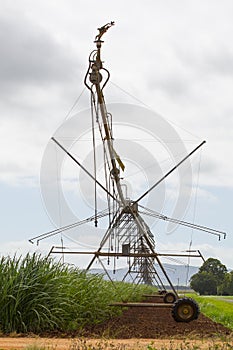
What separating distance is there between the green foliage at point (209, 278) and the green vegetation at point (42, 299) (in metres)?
47.9

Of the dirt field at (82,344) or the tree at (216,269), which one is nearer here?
the dirt field at (82,344)

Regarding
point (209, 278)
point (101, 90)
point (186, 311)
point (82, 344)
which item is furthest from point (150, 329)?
point (209, 278)

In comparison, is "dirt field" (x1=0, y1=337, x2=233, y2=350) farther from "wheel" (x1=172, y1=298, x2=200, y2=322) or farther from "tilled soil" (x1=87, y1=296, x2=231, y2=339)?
"wheel" (x1=172, y1=298, x2=200, y2=322)

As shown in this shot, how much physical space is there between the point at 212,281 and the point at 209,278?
862 mm

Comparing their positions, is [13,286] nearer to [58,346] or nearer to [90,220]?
[58,346]

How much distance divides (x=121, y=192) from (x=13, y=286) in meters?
7.43

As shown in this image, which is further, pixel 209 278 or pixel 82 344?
pixel 209 278

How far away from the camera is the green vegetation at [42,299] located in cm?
1063

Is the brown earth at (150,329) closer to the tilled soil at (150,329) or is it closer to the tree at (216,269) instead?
the tilled soil at (150,329)

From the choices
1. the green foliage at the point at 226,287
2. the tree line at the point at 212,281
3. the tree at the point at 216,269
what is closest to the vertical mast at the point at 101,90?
the tree line at the point at 212,281

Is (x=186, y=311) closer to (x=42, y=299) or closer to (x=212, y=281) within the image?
(x=42, y=299)

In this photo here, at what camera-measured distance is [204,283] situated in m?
66.2

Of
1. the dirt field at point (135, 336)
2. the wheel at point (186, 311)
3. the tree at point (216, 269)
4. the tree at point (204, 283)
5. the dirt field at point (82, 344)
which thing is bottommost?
the dirt field at point (82, 344)

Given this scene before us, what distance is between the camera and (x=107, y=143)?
54.4ft
